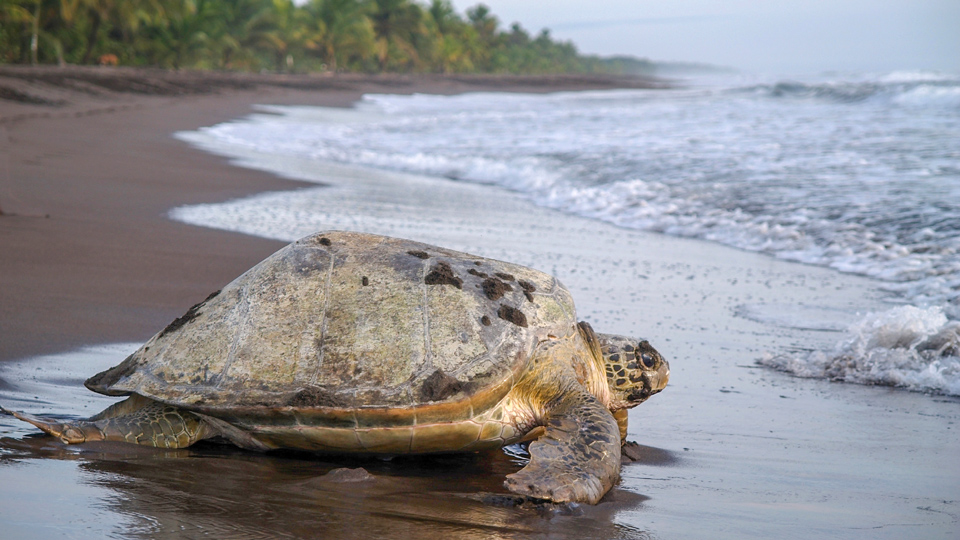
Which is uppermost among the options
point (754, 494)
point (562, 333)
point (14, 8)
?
point (14, 8)

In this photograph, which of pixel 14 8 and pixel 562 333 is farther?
pixel 14 8

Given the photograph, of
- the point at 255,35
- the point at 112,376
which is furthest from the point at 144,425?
the point at 255,35

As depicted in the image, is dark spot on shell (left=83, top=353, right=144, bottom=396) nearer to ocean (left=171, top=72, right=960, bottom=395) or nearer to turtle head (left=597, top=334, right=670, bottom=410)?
turtle head (left=597, top=334, right=670, bottom=410)

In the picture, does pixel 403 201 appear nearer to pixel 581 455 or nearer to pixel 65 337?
pixel 65 337

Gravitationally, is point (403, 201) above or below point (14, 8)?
below

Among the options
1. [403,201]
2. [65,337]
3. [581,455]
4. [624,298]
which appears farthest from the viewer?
[403,201]

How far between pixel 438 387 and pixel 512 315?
43 centimetres

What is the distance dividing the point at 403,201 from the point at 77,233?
347cm

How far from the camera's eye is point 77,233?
5594 millimetres

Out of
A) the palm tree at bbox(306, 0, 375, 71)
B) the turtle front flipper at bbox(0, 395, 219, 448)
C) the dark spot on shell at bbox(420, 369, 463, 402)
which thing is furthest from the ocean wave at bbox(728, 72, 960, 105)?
the palm tree at bbox(306, 0, 375, 71)

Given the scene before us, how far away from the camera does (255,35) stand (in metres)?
45.6

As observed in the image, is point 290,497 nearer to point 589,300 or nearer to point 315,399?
point 315,399

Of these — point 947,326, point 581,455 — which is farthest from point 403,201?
point 581,455

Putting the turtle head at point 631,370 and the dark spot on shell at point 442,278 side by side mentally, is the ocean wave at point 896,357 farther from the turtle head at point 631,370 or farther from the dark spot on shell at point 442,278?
the dark spot on shell at point 442,278
